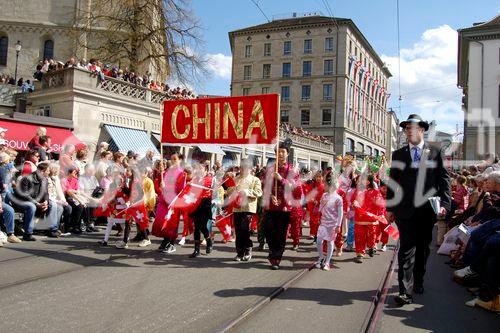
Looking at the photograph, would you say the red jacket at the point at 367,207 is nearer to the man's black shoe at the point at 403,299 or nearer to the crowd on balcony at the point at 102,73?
the man's black shoe at the point at 403,299

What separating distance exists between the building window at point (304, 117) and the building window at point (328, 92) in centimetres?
320

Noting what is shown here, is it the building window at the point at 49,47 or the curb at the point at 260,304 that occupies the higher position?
the building window at the point at 49,47

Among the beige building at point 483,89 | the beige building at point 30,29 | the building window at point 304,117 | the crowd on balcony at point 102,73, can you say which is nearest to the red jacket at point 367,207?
the crowd on balcony at point 102,73

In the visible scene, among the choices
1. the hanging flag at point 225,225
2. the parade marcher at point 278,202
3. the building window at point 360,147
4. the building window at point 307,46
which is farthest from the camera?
the building window at point 360,147

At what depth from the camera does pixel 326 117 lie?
64688 mm

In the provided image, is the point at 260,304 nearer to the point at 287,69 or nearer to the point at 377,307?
the point at 377,307

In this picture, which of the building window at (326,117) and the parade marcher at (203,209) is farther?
the building window at (326,117)

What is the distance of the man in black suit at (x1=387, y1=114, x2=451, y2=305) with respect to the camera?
5.68m

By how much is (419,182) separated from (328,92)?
60.8 metres

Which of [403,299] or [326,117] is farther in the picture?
[326,117]

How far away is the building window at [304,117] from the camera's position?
66.1 meters

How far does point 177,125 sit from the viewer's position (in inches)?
390

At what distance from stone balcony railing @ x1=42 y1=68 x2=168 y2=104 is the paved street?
476 inches

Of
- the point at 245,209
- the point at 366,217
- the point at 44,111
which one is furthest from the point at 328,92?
the point at 245,209
